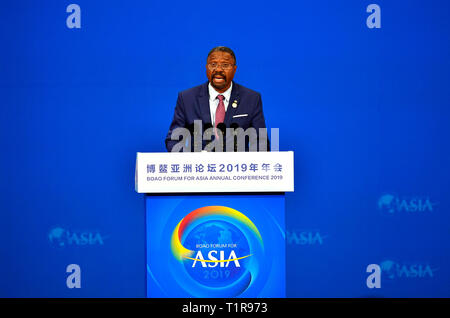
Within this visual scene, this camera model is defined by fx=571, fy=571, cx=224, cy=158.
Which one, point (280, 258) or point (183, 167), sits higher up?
point (183, 167)

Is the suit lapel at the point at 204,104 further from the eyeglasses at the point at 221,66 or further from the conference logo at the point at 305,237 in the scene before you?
the conference logo at the point at 305,237

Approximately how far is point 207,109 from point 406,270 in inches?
72.6

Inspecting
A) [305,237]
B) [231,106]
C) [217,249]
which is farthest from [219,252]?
[305,237]

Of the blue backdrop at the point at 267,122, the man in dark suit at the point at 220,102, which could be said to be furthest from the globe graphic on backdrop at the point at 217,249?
the blue backdrop at the point at 267,122

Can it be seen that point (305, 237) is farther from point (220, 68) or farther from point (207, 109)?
point (220, 68)

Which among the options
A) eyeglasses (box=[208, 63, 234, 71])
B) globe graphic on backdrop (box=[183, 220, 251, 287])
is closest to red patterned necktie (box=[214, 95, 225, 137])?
eyeglasses (box=[208, 63, 234, 71])

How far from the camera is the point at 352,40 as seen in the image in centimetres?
370

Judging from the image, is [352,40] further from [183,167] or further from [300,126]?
[183,167]

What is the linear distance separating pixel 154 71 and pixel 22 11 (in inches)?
37.1

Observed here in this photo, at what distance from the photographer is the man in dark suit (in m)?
2.77

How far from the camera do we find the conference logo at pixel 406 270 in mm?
3705

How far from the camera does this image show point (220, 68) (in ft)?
9.09

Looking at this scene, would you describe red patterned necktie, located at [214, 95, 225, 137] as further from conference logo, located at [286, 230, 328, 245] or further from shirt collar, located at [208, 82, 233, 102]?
conference logo, located at [286, 230, 328, 245]
